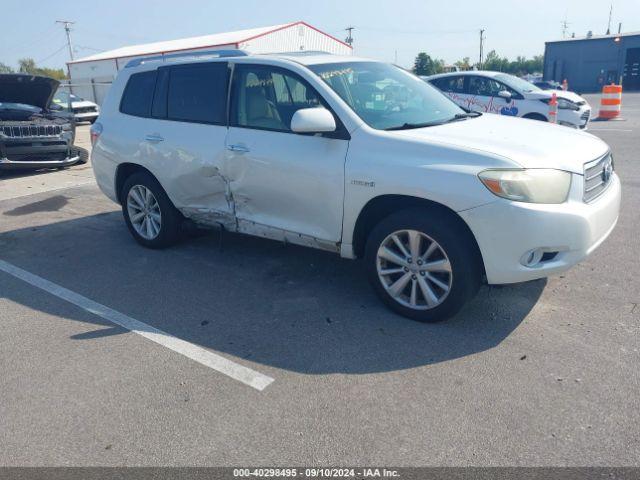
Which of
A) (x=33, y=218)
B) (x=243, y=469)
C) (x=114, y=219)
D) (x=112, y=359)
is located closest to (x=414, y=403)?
(x=243, y=469)

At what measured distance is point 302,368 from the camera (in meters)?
3.46

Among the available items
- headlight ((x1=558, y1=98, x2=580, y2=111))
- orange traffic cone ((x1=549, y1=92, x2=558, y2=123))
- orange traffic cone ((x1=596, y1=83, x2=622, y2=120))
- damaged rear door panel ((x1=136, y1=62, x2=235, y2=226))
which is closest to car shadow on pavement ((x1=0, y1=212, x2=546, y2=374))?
damaged rear door panel ((x1=136, y1=62, x2=235, y2=226))

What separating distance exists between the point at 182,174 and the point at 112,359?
210cm

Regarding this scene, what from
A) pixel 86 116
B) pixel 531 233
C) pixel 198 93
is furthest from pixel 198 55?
pixel 86 116

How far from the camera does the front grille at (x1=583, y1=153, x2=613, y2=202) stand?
147 inches

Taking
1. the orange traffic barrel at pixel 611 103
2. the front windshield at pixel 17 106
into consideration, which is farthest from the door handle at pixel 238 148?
the orange traffic barrel at pixel 611 103

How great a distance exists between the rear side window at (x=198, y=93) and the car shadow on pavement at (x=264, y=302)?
1404 mm

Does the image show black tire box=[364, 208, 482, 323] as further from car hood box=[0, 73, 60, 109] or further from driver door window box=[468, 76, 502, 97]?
driver door window box=[468, 76, 502, 97]

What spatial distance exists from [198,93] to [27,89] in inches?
267

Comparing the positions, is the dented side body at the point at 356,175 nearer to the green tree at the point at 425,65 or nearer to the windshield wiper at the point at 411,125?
the windshield wiper at the point at 411,125

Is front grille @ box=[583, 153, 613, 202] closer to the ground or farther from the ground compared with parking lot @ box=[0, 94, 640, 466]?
farther from the ground

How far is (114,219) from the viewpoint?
7.33m

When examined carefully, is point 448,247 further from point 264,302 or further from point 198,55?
point 198,55

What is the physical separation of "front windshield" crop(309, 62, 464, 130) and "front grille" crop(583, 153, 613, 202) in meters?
1.20
